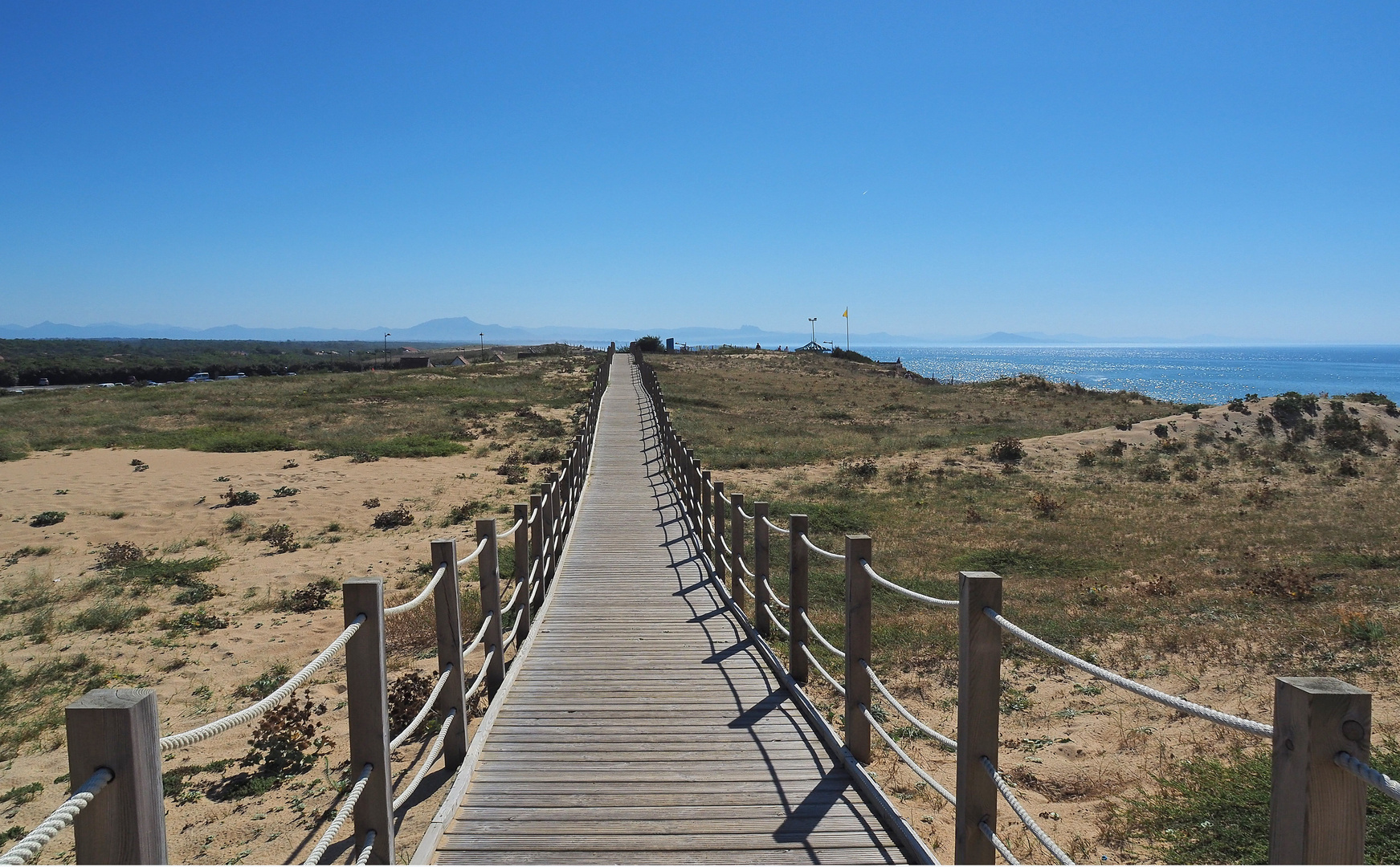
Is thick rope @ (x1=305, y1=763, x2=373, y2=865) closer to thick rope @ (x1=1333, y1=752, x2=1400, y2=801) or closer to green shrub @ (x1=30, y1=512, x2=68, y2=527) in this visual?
thick rope @ (x1=1333, y1=752, x2=1400, y2=801)

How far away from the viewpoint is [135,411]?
35656 mm

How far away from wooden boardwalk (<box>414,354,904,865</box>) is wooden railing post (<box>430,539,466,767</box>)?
0.15 metres

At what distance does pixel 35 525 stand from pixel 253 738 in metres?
12.7

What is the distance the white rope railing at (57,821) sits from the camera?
1476mm

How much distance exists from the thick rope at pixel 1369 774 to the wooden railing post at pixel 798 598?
183 inches

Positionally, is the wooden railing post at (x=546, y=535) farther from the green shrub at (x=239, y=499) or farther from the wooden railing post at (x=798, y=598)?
the green shrub at (x=239, y=499)

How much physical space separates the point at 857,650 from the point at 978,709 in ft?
5.49

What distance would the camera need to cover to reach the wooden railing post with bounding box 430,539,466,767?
4.89 metres

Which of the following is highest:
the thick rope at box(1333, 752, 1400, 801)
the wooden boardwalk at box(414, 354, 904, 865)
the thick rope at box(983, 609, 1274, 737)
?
the thick rope at box(1333, 752, 1400, 801)

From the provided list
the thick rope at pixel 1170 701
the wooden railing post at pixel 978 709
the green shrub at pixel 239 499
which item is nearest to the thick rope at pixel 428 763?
the wooden railing post at pixel 978 709

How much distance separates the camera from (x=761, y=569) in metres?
7.68

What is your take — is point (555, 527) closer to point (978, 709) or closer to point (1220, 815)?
point (1220, 815)

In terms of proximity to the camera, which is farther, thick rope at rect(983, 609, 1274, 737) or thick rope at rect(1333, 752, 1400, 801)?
thick rope at rect(983, 609, 1274, 737)

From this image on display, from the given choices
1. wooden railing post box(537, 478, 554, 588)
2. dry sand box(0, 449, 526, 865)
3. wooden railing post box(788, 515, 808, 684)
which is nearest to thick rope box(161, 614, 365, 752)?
dry sand box(0, 449, 526, 865)
